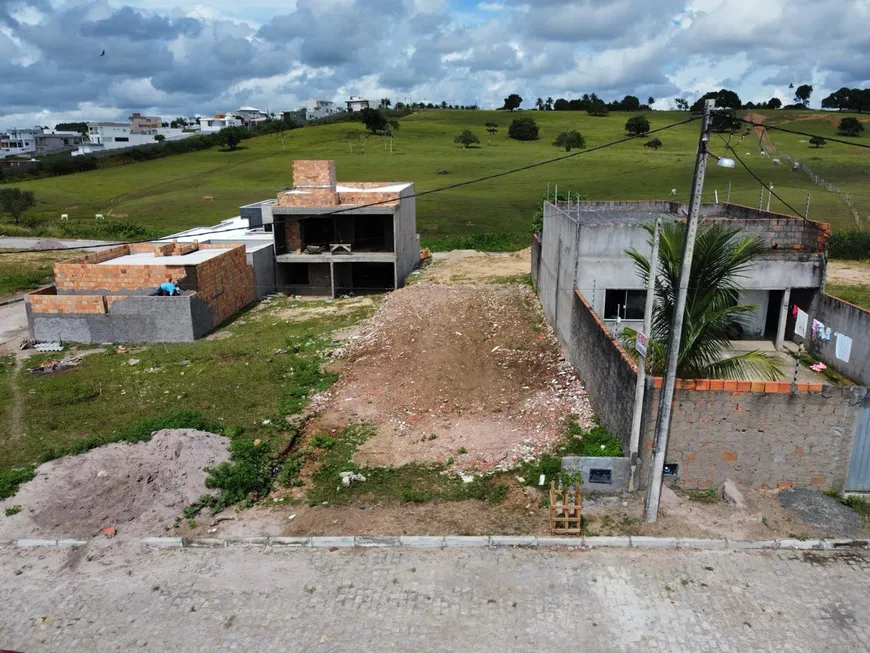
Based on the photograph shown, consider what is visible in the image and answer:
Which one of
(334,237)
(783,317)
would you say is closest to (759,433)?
(783,317)

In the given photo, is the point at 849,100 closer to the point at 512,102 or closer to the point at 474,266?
the point at 512,102

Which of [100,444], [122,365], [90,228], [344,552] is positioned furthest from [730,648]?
[90,228]

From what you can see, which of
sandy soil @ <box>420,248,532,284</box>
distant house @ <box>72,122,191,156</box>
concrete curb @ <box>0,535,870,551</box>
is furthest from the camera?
distant house @ <box>72,122,191,156</box>

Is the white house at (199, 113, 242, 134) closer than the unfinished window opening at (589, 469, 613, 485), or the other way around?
the unfinished window opening at (589, 469, 613, 485)

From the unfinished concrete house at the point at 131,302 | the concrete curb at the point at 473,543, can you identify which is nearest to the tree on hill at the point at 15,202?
the unfinished concrete house at the point at 131,302

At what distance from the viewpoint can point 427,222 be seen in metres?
50.4

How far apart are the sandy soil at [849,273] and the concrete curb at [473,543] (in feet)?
77.4

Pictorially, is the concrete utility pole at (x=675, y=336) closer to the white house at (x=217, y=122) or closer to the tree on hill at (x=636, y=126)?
the tree on hill at (x=636, y=126)

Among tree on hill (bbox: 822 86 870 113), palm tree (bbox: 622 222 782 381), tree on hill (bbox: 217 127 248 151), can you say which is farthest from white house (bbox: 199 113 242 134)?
palm tree (bbox: 622 222 782 381)

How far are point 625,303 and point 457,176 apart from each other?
55.8m

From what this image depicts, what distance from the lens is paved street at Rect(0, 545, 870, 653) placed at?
24.8ft

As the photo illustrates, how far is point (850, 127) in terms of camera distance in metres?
87.6

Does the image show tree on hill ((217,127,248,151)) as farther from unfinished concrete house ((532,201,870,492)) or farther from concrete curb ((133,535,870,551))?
concrete curb ((133,535,870,551))

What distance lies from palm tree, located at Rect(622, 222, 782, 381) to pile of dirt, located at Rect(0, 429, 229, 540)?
27.6 ft
